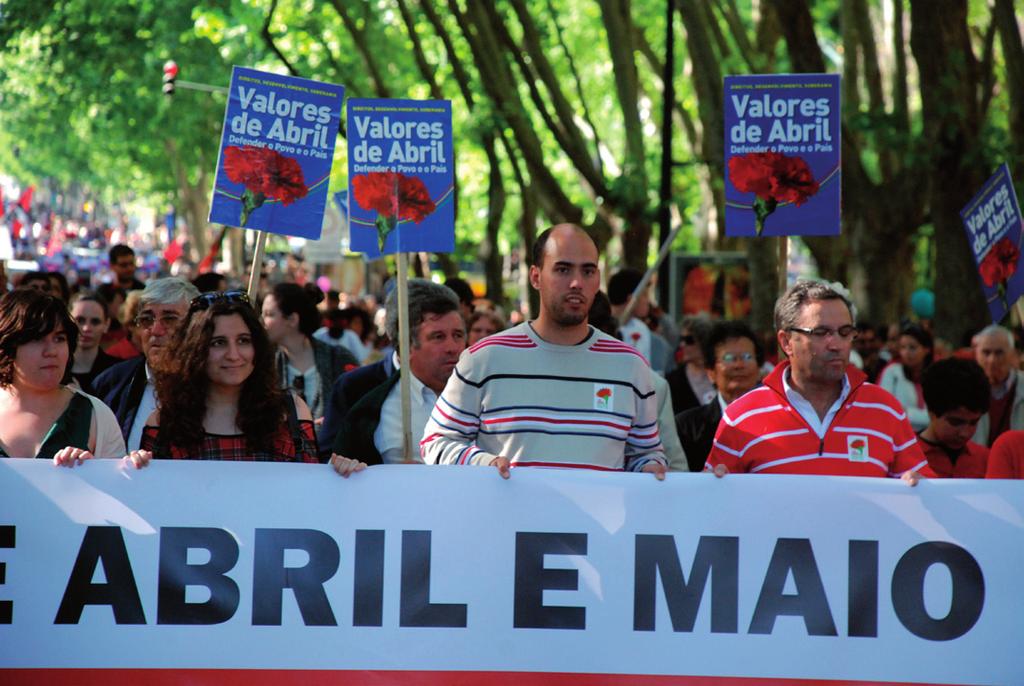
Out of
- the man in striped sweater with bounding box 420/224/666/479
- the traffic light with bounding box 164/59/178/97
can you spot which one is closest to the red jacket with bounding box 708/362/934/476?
the man in striped sweater with bounding box 420/224/666/479

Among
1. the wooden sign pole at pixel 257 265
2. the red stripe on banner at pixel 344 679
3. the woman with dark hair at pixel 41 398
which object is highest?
the wooden sign pole at pixel 257 265

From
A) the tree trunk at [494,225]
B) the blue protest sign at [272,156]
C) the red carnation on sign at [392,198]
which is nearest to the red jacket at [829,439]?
the red carnation on sign at [392,198]

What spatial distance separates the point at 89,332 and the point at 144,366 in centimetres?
219

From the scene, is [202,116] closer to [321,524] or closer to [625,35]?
[625,35]

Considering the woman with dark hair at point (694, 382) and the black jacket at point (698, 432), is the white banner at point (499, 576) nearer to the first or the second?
the black jacket at point (698, 432)

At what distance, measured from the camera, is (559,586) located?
525 cm

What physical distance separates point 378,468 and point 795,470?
139 cm

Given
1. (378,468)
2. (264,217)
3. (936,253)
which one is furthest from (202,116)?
(378,468)

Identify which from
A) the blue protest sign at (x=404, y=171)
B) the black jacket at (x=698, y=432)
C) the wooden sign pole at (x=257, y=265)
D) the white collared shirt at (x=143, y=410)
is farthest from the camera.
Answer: the wooden sign pole at (x=257, y=265)

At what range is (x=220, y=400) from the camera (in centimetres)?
543

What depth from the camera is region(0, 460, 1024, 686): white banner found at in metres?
5.17

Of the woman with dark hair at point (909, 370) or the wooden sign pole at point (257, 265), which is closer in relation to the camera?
the wooden sign pole at point (257, 265)

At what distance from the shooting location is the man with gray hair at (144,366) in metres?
6.43

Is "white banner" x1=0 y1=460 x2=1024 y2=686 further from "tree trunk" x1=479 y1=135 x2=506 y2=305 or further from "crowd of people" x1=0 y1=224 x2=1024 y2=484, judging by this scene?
"tree trunk" x1=479 y1=135 x2=506 y2=305
